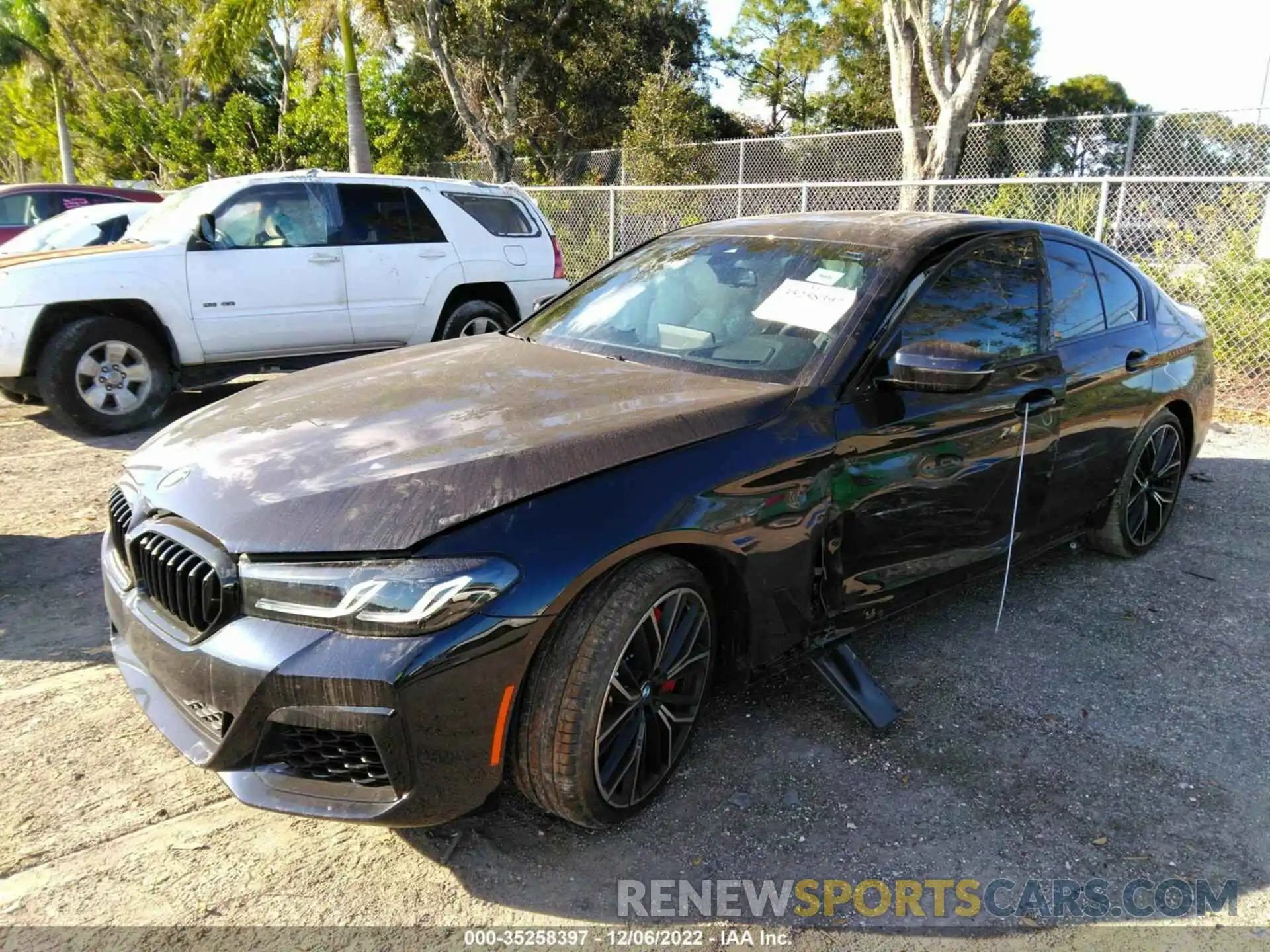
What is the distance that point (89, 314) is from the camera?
6422mm

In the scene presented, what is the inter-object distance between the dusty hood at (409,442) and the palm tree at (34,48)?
32978 mm

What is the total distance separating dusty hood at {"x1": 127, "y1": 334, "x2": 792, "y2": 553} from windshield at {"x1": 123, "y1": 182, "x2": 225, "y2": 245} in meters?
4.31

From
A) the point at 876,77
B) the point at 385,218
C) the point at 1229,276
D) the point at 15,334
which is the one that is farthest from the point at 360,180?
the point at 876,77

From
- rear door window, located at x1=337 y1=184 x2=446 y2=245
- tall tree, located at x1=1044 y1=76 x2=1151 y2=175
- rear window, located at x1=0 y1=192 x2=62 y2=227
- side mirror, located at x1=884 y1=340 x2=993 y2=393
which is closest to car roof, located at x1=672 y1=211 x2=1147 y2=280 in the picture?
side mirror, located at x1=884 y1=340 x2=993 y2=393

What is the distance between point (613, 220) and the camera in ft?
41.0

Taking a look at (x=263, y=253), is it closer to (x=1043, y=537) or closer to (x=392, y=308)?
(x=392, y=308)

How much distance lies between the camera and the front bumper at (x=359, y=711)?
201cm

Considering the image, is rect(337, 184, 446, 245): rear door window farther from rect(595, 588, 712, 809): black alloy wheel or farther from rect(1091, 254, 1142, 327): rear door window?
rect(595, 588, 712, 809): black alloy wheel

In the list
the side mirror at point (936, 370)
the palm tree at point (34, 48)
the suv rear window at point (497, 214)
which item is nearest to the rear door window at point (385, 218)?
the suv rear window at point (497, 214)

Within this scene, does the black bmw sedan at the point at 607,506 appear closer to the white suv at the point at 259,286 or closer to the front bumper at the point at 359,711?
the front bumper at the point at 359,711

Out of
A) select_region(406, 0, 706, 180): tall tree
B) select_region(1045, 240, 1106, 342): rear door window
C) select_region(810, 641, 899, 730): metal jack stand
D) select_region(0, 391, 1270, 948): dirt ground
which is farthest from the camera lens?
select_region(406, 0, 706, 180): tall tree

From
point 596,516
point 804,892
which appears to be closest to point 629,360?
point 596,516

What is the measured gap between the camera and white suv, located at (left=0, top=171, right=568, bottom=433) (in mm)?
6277

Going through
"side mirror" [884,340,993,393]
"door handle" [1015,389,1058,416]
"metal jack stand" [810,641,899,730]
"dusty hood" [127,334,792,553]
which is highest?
"side mirror" [884,340,993,393]
